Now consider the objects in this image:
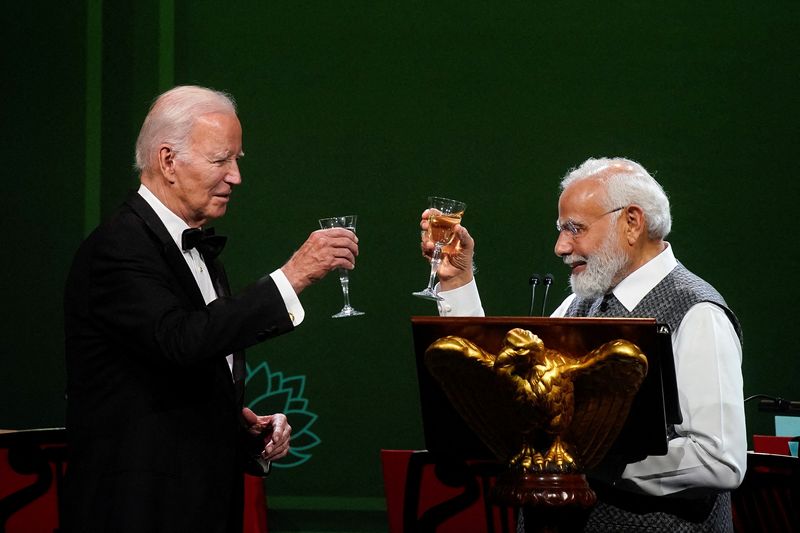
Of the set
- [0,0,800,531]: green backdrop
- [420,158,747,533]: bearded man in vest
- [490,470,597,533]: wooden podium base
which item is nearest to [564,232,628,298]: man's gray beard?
[420,158,747,533]: bearded man in vest

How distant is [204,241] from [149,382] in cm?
39

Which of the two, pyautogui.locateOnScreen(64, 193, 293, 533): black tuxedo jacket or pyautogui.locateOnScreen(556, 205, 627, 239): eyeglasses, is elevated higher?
pyautogui.locateOnScreen(556, 205, 627, 239): eyeglasses

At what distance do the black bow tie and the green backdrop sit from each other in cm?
212

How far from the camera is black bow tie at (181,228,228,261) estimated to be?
2225 mm

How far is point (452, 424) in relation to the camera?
5.66ft

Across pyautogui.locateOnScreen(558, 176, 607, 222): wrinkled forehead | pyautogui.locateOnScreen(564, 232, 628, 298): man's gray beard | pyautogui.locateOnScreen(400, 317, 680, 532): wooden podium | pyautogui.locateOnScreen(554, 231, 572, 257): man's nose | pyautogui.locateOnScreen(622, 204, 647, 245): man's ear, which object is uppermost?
pyautogui.locateOnScreen(558, 176, 607, 222): wrinkled forehead

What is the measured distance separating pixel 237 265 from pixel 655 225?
2.50 meters

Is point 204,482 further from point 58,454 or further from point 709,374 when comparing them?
point 709,374

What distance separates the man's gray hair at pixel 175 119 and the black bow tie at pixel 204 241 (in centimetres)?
20

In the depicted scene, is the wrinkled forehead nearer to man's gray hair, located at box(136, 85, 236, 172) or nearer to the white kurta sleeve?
the white kurta sleeve

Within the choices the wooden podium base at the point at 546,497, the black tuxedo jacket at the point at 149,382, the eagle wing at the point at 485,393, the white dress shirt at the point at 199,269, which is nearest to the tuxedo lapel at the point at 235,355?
the white dress shirt at the point at 199,269

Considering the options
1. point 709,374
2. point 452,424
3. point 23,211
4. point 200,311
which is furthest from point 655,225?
point 23,211

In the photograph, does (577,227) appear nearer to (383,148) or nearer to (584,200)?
(584,200)

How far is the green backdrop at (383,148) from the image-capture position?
4426 mm
